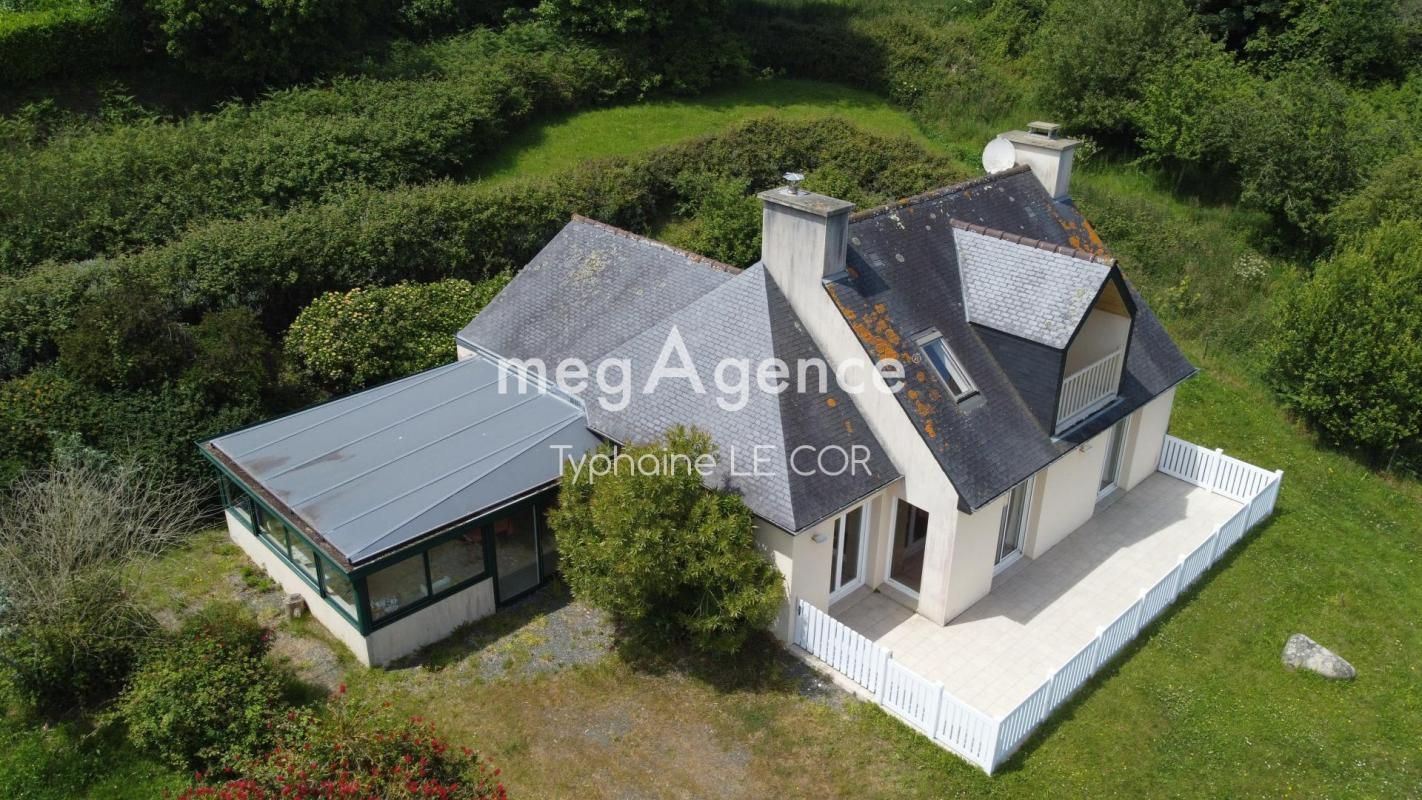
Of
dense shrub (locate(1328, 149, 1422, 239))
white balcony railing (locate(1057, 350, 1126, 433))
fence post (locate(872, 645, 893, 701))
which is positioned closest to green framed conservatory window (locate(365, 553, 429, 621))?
fence post (locate(872, 645, 893, 701))

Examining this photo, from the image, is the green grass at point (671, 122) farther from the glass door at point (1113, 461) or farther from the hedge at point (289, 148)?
the glass door at point (1113, 461)

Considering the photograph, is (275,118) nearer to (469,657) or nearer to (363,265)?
(363,265)

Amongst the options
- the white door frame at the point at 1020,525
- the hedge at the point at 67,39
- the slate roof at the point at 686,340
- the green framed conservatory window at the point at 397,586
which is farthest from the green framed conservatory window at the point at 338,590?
the hedge at the point at 67,39

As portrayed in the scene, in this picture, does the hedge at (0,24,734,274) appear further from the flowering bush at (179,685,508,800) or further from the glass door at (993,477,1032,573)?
the glass door at (993,477,1032,573)

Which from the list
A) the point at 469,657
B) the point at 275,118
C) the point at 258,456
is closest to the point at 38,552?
the point at 258,456

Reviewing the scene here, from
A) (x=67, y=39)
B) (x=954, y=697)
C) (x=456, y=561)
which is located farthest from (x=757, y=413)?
(x=67, y=39)

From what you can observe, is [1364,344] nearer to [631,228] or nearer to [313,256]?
[631,228]
